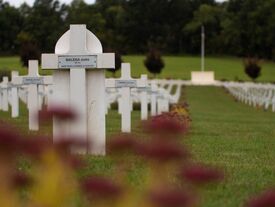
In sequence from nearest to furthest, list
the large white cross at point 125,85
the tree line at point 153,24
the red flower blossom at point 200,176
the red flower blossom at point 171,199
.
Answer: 1. the red flower blossom at point 171,199
2. the red flower blossom at point 200,176
3. the large white cross at point 125,85
4. the tree line at point 153,24

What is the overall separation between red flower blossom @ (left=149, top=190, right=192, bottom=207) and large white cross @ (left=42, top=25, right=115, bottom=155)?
24.3 ft

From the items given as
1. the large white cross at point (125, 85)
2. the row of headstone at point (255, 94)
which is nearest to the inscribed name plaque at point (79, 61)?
the large white cross at point (125, 85)

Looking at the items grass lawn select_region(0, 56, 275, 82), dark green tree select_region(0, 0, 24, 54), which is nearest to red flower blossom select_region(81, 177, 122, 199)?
grass lawn select_region(0, 56, 275, 82)

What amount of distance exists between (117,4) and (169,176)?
125 metres

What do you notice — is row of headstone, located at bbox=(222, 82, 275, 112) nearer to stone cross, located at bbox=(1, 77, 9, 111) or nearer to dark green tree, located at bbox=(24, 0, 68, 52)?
stone cross, located at bbox=(1, 77, 9, 111)

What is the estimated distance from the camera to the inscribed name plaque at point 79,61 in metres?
9.92

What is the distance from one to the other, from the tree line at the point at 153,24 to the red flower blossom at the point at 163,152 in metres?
94.5

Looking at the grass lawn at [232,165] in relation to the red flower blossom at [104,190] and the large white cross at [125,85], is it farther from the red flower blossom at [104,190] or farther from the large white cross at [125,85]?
the red flower blossom at [104,190]

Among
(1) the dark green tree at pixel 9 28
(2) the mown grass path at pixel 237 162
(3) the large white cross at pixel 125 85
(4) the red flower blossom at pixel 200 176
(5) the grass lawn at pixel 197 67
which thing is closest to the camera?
(4) the red flower blossom at pixel 200 176

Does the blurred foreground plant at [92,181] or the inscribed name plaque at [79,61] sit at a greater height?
the inscribed name plaque at [79,61]

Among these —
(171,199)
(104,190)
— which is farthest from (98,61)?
(171,199)

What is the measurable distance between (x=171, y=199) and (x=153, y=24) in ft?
400

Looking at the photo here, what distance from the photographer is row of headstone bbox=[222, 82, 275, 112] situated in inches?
1386

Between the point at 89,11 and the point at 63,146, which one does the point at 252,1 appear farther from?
the point at 63,146
